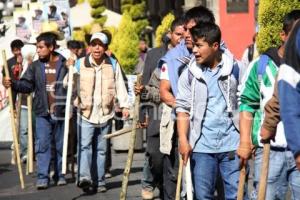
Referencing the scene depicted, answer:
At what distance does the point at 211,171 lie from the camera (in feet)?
22.3

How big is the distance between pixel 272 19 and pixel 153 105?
4.78 feet

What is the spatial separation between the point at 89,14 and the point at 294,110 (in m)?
22.1

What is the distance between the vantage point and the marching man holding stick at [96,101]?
10.5m

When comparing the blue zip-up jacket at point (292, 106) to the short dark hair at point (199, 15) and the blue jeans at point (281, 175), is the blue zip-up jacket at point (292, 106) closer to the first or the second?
the blue jeans at point (281, 175)

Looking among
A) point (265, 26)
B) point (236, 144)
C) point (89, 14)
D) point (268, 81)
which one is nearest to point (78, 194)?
point (265, 26)

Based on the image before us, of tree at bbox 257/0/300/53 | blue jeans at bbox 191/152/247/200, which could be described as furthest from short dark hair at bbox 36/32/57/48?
blue jeans at bbox 191/152/247/200

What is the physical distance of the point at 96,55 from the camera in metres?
10.5

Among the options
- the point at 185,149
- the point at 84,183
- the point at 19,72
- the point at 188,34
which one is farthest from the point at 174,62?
the point at 19,72

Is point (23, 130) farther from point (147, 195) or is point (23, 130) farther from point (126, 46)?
point (147, 195)

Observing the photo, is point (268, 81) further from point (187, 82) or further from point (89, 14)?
point (89, 14)

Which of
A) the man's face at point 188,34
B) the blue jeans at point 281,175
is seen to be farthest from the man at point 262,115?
the man's face at point 188,34

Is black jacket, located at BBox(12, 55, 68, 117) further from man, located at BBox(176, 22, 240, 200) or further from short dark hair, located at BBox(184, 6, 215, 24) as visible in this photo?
man, located at BBox(176, 22, 240, 200)

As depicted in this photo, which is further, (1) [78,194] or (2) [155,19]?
(2) [155,19]

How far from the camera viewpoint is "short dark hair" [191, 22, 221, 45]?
6766 millimetres
